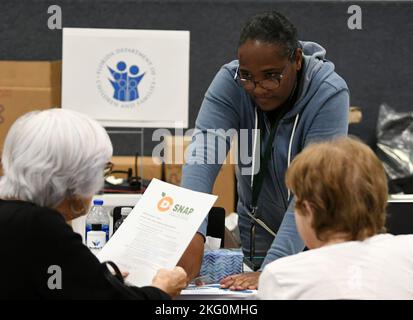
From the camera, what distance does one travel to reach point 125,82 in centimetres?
423

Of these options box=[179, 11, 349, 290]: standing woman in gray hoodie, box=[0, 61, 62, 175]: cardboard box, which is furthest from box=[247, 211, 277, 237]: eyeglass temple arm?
box=[0, 61, 62, 175]: cardboard box

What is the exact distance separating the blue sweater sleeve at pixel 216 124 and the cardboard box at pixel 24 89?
2395 mm

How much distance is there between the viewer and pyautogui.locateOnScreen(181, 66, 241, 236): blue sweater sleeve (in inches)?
80.7

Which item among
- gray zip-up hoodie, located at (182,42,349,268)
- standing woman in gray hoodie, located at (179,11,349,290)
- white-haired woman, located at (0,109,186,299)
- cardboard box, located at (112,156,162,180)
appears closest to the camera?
white-haired woman, located at (0,109,186,299)

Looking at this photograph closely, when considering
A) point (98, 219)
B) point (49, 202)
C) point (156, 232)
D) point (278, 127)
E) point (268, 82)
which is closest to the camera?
point (49, 202)

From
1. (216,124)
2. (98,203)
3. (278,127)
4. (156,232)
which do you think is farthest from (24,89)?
(156,232)

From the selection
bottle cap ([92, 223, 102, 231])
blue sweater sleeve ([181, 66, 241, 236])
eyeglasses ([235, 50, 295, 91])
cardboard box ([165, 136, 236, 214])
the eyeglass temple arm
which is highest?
eyeglasses ([235, 50, 295, 91])

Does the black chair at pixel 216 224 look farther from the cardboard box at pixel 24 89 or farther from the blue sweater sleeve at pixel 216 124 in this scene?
the cardboard box at pixel 24 89

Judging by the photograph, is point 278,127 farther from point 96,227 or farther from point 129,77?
point 129,77

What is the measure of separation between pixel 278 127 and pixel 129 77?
2.34 m

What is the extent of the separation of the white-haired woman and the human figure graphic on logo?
9.12 feet

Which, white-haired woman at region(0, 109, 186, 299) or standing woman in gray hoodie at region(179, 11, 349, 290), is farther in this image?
standing woman in gray hoodie at region(179, 11, 349, 290)

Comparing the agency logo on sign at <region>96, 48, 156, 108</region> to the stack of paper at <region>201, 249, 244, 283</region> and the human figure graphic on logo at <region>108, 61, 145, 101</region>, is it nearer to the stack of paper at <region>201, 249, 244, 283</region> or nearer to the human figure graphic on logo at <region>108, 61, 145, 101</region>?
the human figure graphic on logo at <region>108, 61, 145, 101</region>

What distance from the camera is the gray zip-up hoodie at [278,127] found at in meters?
1.97
